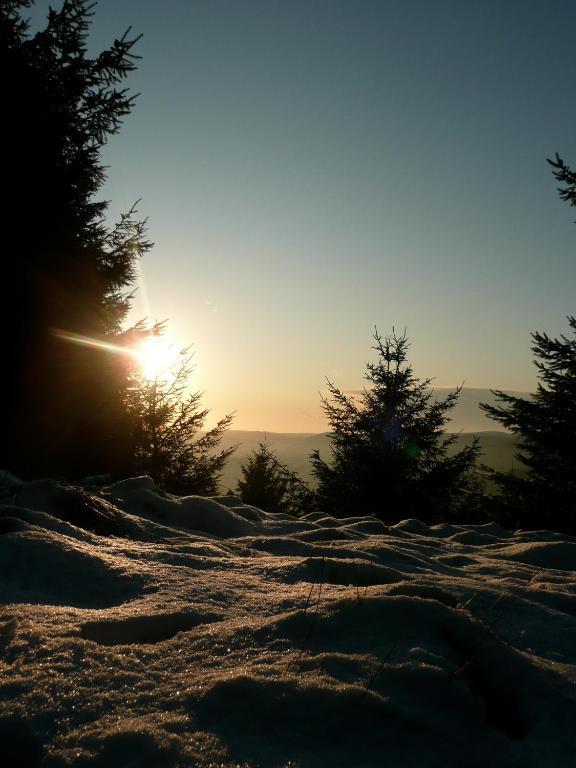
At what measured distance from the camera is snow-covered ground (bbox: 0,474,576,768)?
1312mm

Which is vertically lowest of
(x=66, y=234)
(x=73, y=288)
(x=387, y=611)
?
(x=387, y=611)

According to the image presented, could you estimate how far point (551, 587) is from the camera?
128 inches

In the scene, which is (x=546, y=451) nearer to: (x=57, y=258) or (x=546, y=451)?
(x=546, y=451)

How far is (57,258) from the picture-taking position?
821 centimetres

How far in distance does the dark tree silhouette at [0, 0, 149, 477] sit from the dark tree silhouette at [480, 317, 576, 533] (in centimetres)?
989

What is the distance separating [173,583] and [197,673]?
999mm

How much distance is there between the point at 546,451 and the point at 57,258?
1201 centimetres

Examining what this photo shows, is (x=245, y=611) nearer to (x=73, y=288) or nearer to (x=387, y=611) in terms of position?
(x=387, y=611)

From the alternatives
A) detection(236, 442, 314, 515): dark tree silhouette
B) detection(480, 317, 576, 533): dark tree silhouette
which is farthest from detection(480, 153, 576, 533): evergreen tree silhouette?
detection(236, 442, 314, 515): dark tree silhouette

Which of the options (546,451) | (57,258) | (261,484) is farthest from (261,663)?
(261,484)

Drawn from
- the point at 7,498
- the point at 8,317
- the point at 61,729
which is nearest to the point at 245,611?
the point at 61,729

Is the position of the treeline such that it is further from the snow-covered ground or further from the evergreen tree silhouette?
the snow-covered ground

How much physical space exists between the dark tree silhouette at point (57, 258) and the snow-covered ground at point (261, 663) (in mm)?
5348

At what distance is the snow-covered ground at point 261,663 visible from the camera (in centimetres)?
131
